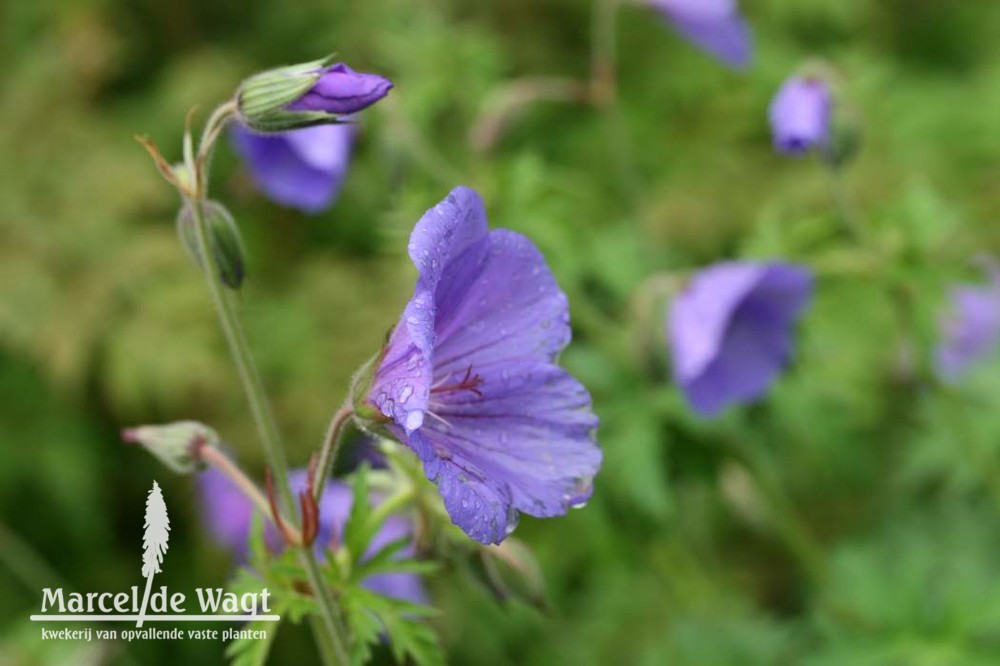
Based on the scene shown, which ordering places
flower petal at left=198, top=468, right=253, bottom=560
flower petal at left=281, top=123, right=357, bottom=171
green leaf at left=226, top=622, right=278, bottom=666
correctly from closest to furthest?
green leaf at left=226, top=622, right=278, bottom=666, flower petal at left=281, top=123, right=357, bottom=171, flower petal at left=198, top=468, right=253, bottom=560

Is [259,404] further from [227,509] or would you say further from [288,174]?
[227,509]

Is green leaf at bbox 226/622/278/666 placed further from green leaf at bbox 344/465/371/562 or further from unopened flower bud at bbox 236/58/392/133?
unopened flower bud at bbox 236/58/392/133

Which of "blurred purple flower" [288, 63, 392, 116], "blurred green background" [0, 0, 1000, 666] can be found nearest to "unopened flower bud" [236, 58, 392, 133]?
"blurred purple flower" [288, 63, 392, 116]

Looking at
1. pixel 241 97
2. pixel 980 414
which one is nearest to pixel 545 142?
pixel 980 414

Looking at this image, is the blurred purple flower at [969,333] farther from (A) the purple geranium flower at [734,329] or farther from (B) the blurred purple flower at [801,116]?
(B) the blurred purple flower at [801,116]

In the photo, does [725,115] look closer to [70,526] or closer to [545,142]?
[545,142]

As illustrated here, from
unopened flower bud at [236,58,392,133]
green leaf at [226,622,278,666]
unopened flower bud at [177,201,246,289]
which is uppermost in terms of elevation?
unopened flower bud at [236,58,392,133]

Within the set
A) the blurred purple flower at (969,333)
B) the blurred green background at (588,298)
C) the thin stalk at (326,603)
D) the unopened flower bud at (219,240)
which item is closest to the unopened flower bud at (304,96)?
the unopened flower bud at (219,240)

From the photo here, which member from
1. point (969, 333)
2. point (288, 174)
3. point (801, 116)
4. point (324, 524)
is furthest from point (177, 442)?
point (969, 333)
